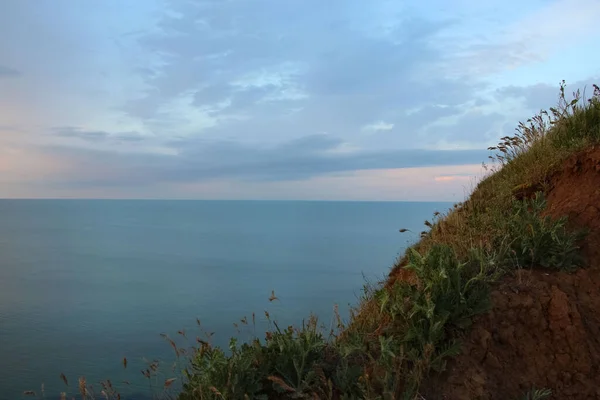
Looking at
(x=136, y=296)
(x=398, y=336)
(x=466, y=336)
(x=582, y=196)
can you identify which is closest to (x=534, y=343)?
(x=466, y=336)

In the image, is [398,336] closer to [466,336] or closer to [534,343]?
[466,336]

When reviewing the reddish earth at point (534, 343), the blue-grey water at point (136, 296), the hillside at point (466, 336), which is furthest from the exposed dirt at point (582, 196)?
the blue-grey water at point (136, 296)

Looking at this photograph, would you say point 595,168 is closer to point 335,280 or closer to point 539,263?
point 539,263

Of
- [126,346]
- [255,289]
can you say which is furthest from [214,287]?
[126,346]

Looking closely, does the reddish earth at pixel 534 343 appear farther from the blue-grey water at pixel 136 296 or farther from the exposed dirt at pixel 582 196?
the blue-grey water at pixel 136 296

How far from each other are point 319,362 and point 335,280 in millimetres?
37498

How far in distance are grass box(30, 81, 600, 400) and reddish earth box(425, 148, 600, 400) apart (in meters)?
0.15

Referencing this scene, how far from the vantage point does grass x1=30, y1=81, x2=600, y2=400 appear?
371cm

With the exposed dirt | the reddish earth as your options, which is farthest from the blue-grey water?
the reddish earth

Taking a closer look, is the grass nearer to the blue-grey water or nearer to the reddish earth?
the reddish earth

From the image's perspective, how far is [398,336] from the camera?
4.27 meters

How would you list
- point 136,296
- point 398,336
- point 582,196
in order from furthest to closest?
point 136,296
point 582,196
point 398,336

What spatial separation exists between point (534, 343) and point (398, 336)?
1.37m

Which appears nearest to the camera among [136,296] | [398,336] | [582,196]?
[398,336]
